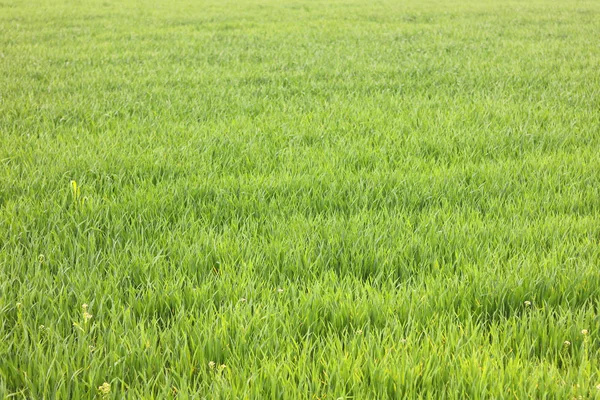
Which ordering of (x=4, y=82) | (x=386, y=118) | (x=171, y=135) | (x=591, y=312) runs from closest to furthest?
(x=591, y=312), (x=171, y=135), (x=386, y=118), (x=4, y=82)

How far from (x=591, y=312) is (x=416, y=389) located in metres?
0.82

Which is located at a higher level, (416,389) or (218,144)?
(218,144)

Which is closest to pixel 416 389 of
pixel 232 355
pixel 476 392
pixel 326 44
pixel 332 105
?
pixel 476 392

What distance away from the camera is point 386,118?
16.0 feet

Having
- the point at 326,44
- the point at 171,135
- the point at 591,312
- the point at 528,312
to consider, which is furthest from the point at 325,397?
the point at 326,44

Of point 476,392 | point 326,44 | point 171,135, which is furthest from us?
point 326,44

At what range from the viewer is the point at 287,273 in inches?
91.1

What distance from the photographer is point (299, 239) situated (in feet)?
8.32

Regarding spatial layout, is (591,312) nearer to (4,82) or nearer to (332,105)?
(332,105)

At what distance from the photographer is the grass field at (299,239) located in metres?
1.66

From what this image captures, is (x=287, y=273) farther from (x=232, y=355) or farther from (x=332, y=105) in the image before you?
(x=332, y=105)

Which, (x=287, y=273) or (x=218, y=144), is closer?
(x=287, y=273)

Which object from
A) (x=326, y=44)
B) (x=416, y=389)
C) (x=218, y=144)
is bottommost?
(x=416, y=389)

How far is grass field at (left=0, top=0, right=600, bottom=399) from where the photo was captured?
1658 mm
